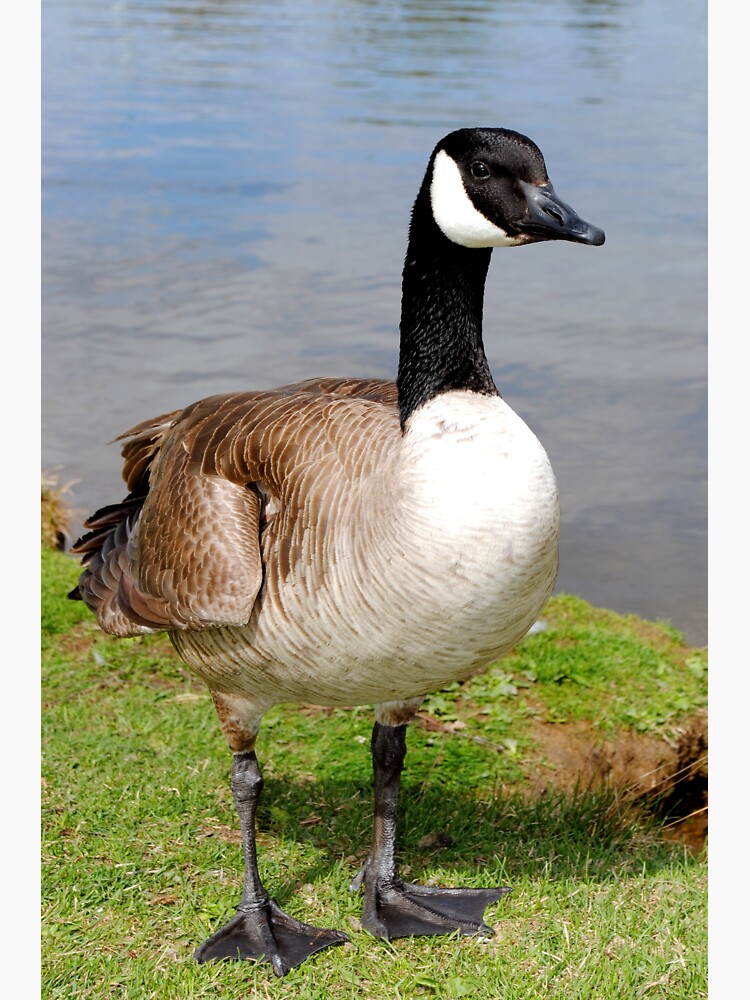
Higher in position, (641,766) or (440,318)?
(440,318)

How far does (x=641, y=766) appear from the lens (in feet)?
19.0

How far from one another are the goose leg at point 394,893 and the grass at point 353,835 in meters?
0.06

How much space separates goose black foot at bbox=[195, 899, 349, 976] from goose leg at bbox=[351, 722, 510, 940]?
197 millimetres

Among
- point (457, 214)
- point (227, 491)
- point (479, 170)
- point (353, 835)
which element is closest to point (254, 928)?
point (353, 835)

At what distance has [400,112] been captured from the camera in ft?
66.3

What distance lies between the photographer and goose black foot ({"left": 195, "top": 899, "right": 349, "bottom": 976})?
4.14 metres

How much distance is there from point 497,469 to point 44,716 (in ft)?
10.8

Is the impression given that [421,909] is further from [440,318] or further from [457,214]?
[457,214]

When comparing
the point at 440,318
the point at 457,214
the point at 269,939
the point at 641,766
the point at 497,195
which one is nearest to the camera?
the point at 497,195

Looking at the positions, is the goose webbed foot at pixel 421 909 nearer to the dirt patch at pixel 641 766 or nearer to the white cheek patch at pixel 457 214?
the dirt patch at pixel 641 766

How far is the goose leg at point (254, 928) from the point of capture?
13.6 ft

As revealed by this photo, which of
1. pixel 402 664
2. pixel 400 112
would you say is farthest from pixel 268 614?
pixel 400 112

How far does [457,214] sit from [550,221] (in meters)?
0.36

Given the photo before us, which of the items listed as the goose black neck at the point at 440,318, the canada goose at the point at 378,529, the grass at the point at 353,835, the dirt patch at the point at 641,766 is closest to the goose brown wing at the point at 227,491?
the canada goose at the point at 378,529
